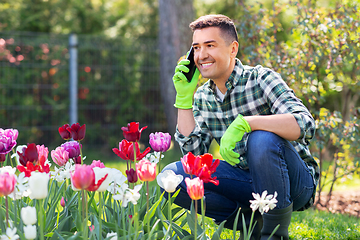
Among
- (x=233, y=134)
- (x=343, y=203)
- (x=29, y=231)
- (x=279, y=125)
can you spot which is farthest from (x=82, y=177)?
(x=343, y=203)

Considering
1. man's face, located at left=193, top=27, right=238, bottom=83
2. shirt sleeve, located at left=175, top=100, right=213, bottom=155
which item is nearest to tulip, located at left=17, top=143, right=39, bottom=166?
shirt sleeve, located at left=175, top=100, right=213, bottom=155

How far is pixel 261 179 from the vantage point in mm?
1691

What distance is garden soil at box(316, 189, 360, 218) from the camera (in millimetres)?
3119

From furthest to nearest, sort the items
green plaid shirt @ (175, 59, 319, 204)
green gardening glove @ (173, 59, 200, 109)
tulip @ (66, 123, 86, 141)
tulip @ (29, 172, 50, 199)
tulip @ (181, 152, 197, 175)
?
green gardening glove @ (173, 59, 200, 109) → green plaid shirt @ (175, 59, 319, 204) → tulip @ (66, 123, 86, 141) → tulip @ (181, 152, 197, 175) → tulip @ (29, 172, 50, 199)

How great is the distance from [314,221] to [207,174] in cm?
143

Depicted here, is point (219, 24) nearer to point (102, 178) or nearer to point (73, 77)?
point (102, 178)

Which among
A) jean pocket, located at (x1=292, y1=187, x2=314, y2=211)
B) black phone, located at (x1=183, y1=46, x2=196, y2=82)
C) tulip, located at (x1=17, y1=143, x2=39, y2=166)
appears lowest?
jean pocket, located at (x1=292, y1=187, x2=314, y2=211)

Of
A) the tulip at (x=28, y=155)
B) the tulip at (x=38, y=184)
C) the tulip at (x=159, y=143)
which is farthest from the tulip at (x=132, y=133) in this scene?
the tulip at (x=38, y=184)

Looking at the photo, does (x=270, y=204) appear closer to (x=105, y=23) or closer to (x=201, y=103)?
(x=201, y=103)

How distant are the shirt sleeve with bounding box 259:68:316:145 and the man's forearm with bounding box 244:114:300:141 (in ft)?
0.09

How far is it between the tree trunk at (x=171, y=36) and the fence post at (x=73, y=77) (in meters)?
1.20

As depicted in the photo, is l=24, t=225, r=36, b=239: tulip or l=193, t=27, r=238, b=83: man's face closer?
l=24, t=225, r=36, b=239: tulip

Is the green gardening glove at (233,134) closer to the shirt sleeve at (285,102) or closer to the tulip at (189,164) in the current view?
the shirt sleeve at (285,102)

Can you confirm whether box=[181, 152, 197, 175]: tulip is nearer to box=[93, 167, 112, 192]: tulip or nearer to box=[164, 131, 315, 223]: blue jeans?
box=[93, 167, 112, 192]: tulip
